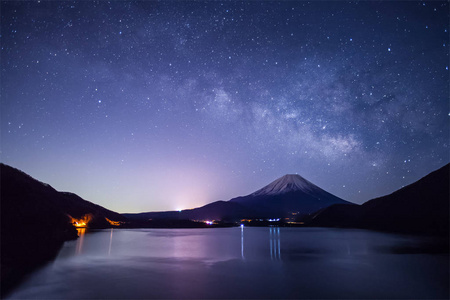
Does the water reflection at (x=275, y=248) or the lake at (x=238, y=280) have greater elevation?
the lake at (x=238, y=280)

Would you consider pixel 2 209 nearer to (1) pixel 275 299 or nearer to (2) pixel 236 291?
(2) pixel 236 291

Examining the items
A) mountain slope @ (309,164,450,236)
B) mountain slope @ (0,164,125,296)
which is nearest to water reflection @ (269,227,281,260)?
mountain slope @ (0,164,125,296)

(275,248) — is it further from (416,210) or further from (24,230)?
(416,210)

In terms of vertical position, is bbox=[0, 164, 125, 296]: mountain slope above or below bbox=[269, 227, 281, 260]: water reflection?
above

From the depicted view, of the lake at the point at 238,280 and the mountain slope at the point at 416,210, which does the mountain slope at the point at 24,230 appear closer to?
the lake at the point at 238,280

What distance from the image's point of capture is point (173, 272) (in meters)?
16.4

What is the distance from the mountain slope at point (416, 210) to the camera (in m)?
62.4

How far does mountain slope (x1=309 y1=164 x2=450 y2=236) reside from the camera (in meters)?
62.4

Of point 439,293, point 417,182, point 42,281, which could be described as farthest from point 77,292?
point 417,182

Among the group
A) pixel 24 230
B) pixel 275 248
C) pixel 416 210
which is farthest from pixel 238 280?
pixel 416 210

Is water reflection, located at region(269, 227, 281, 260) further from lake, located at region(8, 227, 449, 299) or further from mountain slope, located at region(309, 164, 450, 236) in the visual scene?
mountain slope, located at region(309, 164, 450, 236)

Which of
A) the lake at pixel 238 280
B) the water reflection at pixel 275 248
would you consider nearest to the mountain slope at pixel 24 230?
the lake at pixel 238 280

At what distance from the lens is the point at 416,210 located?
72.4 m

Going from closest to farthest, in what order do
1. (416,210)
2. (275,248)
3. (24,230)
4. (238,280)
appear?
(238,280)
(24,230)
(275,248)
(416,210)
